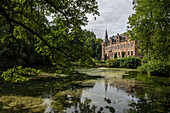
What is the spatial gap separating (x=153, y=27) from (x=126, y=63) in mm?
21307

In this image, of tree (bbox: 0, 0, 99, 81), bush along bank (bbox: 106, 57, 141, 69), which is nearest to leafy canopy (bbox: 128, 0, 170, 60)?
tree (bbox: 0, 0, 99, 81)

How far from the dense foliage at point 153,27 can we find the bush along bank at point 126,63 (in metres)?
19.0

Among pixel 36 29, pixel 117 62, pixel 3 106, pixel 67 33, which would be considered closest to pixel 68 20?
pixel 67 33

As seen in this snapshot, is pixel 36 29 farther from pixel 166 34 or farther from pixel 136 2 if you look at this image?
pixel 136 2

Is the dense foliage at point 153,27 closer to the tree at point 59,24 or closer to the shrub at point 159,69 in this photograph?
the shrub at point 159,69

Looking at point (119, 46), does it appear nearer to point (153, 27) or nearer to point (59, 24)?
point (153, 27)

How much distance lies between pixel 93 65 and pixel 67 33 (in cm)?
192

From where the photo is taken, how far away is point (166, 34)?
9500 mm

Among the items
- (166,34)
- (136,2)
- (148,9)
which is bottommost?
(166,34)

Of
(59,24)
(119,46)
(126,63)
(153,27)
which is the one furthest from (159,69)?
(119,46)

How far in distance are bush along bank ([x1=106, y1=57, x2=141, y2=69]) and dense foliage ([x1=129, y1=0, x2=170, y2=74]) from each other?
19.0 metres

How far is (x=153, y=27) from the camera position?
10406 mm

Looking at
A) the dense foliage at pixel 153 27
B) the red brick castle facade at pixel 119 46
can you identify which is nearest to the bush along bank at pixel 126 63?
the red brick castle facade at pixel 119 46

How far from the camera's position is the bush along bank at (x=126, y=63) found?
29.4 m
